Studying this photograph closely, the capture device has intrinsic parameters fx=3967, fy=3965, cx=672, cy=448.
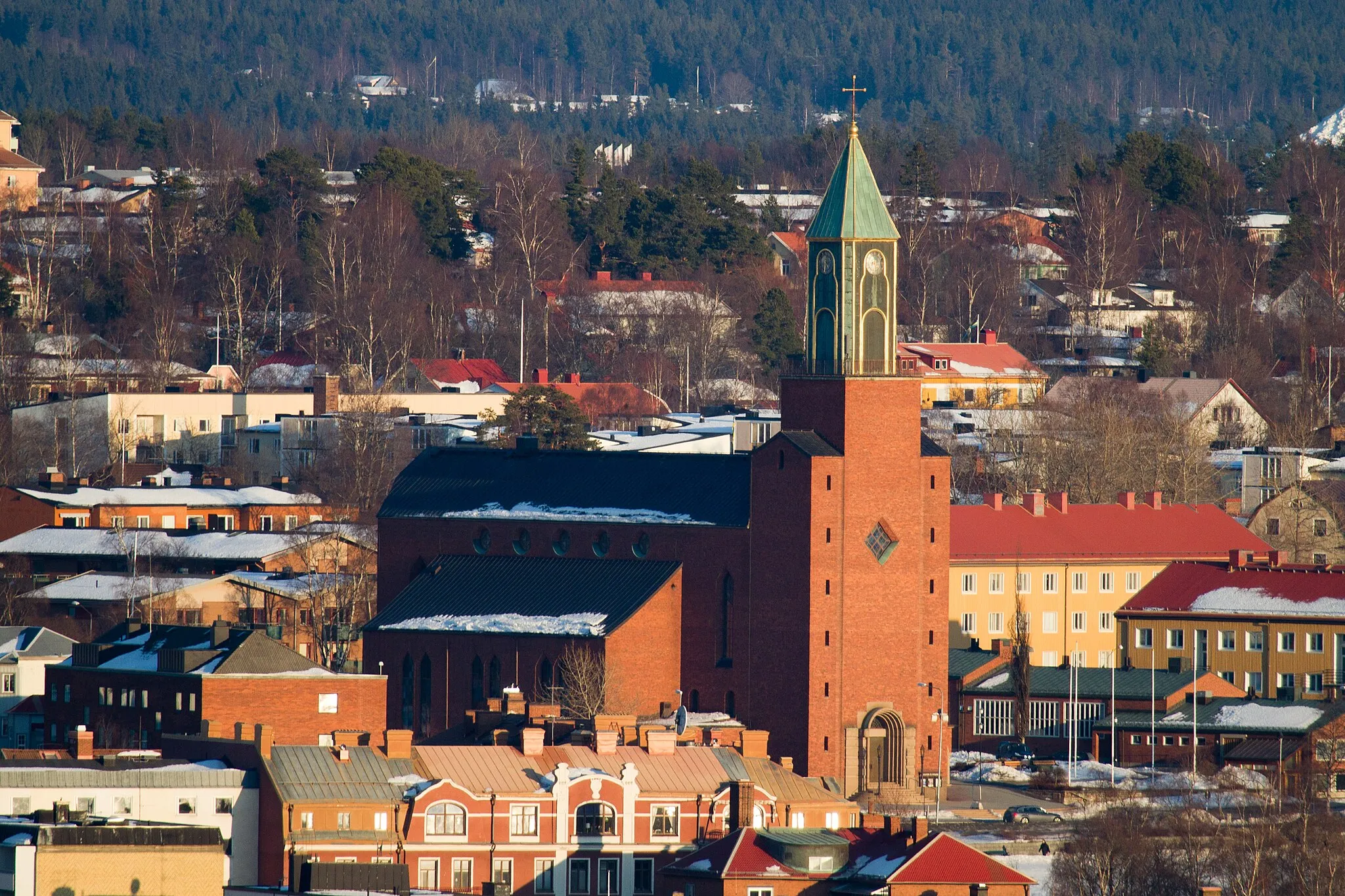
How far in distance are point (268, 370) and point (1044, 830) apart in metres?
74.7

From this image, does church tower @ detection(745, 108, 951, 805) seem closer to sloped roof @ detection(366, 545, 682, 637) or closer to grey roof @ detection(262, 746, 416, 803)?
sloped roof @ detection(366, 545, 682, 637)

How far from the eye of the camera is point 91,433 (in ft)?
421

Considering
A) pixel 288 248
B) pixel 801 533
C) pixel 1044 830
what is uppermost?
pixel 288 248

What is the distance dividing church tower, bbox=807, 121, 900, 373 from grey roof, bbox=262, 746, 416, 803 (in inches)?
691

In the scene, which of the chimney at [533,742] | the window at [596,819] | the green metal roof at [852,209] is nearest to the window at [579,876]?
the window at [596,819]

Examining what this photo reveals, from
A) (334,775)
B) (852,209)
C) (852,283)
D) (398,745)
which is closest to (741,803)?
(398,745)

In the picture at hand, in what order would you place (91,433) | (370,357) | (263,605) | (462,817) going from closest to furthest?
(462,817) → (263,605) → (91,433) → (370,357)

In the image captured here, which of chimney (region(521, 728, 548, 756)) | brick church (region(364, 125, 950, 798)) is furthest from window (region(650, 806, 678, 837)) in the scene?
brick church (region(364, 125, 950, 798))

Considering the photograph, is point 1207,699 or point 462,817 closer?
point 462,817

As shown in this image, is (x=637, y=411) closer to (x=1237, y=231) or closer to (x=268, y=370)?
(x=268, y=370)

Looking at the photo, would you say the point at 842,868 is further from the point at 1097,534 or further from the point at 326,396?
the point at 326,396

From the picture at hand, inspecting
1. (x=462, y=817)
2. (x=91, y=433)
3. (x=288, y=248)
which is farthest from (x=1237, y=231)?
(x=462, y=817)

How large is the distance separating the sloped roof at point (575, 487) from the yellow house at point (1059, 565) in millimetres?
14696

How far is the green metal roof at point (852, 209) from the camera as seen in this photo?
81.6 meters
